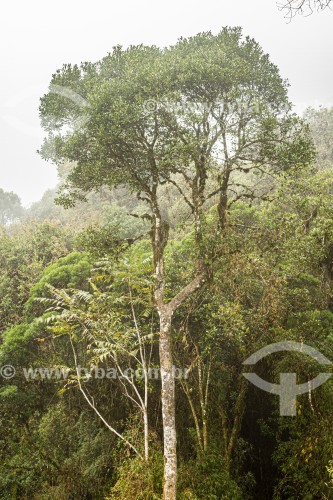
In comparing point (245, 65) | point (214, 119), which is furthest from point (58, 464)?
point (245, 65)

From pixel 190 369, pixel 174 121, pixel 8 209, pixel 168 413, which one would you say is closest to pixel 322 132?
pixel 174 121

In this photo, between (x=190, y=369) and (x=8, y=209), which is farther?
(x=8, y=209)

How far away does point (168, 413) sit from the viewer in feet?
25.7

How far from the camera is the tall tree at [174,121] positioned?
318 inches

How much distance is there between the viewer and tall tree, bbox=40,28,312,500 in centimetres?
808

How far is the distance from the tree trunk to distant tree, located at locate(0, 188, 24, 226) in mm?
61888

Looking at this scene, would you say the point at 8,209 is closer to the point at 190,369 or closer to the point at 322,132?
the point at 322,132

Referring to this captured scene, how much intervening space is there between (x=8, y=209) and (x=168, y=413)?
65.1m

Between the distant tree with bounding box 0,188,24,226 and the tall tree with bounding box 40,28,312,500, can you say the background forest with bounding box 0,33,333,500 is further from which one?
the distant tree with bounding box 0,188,24,226

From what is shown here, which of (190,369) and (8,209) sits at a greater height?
(8,209)

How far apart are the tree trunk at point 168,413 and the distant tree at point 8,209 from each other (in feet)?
203

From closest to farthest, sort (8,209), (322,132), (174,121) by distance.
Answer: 1. (174,121)
2. (322,132)
3. (8,209)

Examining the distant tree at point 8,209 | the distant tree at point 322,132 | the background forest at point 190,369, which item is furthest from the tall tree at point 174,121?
the distant tree at point 8,209

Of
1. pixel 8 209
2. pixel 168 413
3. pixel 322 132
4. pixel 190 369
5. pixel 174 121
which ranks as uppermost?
pixel 322 132
